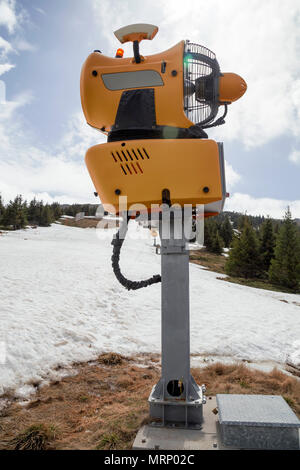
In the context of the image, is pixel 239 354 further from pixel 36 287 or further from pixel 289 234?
pixel 289 234

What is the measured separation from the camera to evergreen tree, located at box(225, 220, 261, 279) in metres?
30.3

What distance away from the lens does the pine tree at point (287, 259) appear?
26.2 m

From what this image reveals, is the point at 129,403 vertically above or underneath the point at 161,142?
underneath

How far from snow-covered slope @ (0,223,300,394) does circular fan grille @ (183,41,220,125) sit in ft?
9.65

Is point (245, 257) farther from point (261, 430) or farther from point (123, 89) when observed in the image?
point (123, 89)

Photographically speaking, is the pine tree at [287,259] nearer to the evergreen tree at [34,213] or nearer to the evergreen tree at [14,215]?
the evergreen tree at [14,215]

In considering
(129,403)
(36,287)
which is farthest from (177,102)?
(36,287)

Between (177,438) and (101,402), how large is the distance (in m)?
1.98

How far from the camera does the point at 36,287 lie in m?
10.3

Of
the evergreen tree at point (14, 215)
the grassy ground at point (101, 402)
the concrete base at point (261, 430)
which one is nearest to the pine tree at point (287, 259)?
the grassy ground at point (101, 402)

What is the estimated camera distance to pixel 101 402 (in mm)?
4246

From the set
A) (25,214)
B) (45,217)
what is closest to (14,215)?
(25,214)
